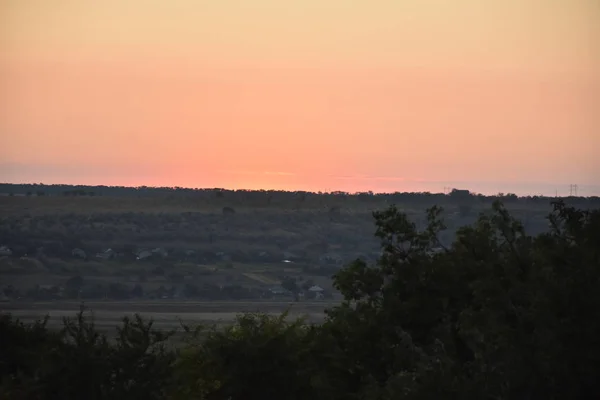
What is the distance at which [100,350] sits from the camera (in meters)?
29.0

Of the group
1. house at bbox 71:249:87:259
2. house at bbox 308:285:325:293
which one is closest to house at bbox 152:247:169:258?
house at bbox 71:249:87:259

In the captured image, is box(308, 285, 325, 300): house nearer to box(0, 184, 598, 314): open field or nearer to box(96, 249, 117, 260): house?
box(0, 184, 598, 314): open field

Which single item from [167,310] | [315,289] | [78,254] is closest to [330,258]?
[315,289]

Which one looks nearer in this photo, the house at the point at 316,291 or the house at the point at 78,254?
the house at the point at 316,291

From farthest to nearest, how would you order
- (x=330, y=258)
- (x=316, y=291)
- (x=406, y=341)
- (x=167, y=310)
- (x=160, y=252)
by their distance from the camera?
(x=330, y=258)
(x=160, y=252)
(x=316, y=291)
(x=167, y=310)
(x=406, y=341)

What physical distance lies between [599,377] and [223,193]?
151 meters

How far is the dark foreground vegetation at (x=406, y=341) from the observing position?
76.3 feet

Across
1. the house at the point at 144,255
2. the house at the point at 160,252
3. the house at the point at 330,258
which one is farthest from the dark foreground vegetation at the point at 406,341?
the house at the point at 330,258

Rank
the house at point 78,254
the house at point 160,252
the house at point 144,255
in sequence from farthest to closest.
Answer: the house at point 160,252 → the house at point 144,255 → the house at point 78,254

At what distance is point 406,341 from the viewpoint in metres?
27.2

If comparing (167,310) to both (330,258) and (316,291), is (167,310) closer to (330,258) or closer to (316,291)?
(316,291)

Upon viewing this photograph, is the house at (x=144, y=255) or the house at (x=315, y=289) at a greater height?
the house at (x=144, y=255)

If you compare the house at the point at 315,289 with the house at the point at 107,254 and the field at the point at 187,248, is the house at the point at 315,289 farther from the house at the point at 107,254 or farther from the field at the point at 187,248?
the house at the point at 107,254

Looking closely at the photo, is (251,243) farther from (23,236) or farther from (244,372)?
(244,372)
